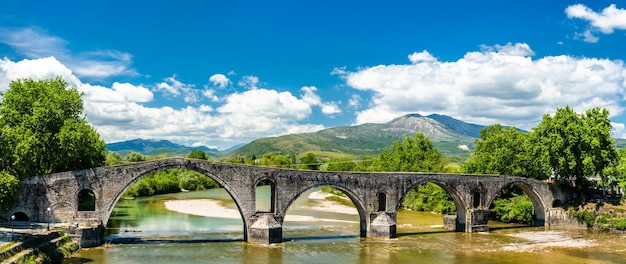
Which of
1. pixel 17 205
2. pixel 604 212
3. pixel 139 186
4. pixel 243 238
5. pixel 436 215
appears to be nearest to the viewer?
pixel 17 205

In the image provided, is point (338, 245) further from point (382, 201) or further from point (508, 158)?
point (508, 158)

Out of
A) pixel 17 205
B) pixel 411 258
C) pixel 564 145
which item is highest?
pixel 564 145

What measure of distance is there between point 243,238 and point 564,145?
1393 inches

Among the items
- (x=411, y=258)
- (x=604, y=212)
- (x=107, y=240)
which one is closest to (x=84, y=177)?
(x=107, y=240)

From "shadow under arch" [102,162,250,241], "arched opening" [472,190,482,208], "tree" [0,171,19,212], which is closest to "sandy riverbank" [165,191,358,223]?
"arched opening" [472,190,482,208]

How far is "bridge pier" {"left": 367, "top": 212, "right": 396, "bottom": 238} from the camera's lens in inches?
1796

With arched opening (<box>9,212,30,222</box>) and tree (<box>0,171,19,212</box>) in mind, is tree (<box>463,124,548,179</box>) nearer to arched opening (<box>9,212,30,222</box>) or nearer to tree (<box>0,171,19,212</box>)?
arched opening (<box>9,212,30,222</box>)

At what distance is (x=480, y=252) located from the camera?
40625 millimetres

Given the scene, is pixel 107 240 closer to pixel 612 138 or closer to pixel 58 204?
pixel 58 204

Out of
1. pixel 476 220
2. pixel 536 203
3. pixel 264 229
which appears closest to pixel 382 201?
pixel 476 220

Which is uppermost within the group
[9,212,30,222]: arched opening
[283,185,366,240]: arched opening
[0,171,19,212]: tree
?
[0,171,19,212]: tree

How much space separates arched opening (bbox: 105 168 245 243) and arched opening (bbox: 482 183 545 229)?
28.9 m

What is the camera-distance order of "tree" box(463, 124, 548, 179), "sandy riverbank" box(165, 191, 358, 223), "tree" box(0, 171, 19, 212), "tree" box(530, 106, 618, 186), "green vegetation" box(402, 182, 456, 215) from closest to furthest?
"tree" box(0, 171, 19, 212)
"tree" box(530, 106, 618, 186)
"tree" box(463, 124, 548, 179)
"sandy riverbank" box(165, 191, 358, 223)
"green vegetation" box(402, 182, 456, 215)

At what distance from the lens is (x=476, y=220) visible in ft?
167
